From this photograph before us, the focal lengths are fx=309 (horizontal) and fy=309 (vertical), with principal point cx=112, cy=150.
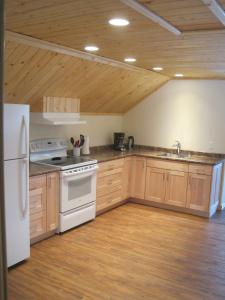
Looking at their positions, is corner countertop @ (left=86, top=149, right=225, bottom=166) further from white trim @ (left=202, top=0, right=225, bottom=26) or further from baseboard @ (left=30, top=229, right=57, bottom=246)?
white trim @ (left=202, top=0, right=225, bottom=26)

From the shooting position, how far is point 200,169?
195 inches

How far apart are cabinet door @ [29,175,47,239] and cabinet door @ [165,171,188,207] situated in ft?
7.56

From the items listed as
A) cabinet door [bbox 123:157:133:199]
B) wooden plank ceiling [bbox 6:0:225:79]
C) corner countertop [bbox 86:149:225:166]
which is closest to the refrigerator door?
wooden plank ceiling [bbox 6:0:225:79]

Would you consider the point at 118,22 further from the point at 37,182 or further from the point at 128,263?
the point at 128,263

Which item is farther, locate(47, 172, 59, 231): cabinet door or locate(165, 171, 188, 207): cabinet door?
locate(165, 171, 188, 207): cabinet door

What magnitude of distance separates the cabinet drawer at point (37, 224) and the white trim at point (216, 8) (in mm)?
2861

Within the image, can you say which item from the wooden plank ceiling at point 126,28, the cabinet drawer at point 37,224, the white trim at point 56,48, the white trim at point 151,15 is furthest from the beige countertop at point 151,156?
the white trim at point 151,15

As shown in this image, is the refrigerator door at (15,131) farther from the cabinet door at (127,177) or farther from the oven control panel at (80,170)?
the cabinet door at (127,177)

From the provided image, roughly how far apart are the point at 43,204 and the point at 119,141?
96.0 inches

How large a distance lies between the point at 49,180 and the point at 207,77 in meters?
3.25

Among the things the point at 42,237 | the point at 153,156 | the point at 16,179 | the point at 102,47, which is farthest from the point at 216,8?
Answer: the point at 153,156

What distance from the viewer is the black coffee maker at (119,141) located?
231 inches

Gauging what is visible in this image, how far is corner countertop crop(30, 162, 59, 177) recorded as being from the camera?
3.65 m

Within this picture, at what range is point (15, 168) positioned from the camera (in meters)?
3.10
